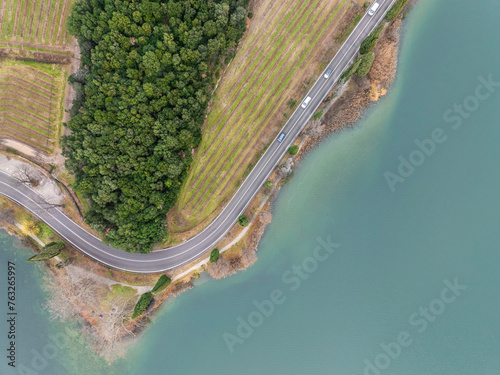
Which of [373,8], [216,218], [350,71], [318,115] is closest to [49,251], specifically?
[216,218]

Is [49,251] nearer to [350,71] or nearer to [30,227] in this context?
[30,227]

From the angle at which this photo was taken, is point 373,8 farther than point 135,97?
Yes

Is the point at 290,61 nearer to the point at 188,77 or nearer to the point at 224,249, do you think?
the point at 188,77

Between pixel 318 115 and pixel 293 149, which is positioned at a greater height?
pixel 318 115

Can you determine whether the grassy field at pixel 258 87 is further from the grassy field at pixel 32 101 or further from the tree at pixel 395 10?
the grassy field at pixel 32 101

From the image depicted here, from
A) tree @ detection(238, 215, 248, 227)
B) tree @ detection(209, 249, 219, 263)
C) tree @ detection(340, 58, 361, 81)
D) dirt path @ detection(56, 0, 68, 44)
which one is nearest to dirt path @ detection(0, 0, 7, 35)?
dirt path @ detection(56, 0, 68, 44)

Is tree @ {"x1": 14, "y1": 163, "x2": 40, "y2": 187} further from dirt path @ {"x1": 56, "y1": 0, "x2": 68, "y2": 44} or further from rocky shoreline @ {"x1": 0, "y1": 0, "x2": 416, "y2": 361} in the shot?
dirt path @ {"x1": 56, "y1": 0, "x2": 68, "y2": 44}
